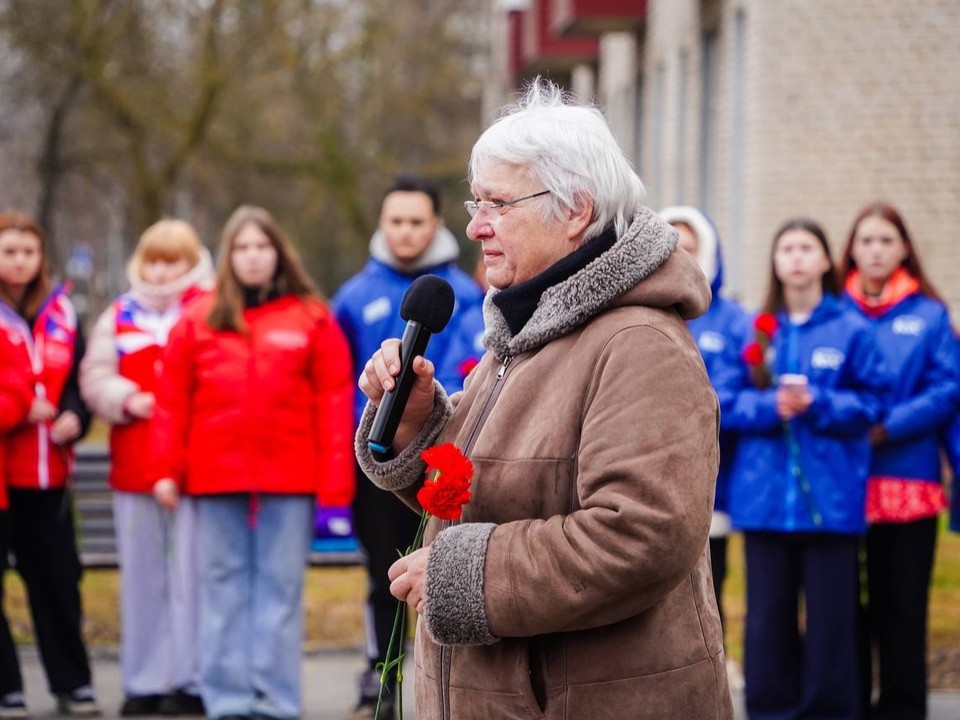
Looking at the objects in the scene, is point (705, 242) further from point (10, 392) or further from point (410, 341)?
point (410, 341)

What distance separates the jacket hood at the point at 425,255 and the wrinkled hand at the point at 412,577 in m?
3.88

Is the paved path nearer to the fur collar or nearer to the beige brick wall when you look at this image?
the fur collar

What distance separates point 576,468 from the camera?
10.0ft

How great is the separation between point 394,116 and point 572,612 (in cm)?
2793

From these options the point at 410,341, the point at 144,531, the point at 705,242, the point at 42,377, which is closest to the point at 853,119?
the point at 705,242

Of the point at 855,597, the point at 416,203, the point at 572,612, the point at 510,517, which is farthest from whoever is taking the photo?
the point at 416,203

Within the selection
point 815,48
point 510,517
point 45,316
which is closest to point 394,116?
point 815,48

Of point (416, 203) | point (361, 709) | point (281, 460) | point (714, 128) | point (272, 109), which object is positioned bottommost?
point (361, 709)

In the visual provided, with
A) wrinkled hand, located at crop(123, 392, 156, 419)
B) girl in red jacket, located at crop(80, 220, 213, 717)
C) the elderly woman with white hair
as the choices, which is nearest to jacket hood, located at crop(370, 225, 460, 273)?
girl in red jacket, located at crop(80, 220, 213, 717)

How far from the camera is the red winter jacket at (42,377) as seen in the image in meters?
6.90

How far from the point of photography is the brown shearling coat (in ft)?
9.58

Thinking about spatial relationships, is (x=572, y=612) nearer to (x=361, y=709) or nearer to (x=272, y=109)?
(x=361, y=709)

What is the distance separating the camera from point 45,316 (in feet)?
23.4

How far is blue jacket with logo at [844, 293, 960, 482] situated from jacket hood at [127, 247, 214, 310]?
3.06 meters
